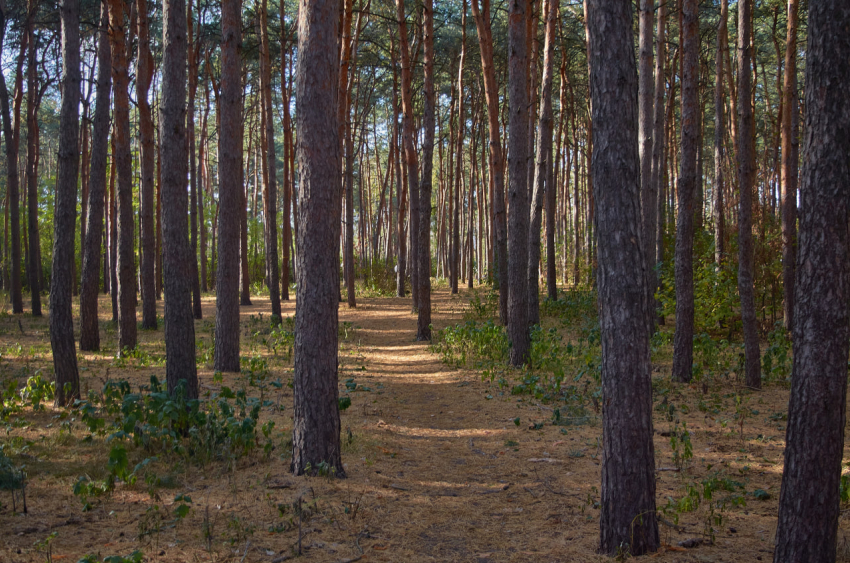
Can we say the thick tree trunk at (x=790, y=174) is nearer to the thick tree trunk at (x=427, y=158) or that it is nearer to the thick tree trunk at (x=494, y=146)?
the thick tree trunk at (x=494, y=146)

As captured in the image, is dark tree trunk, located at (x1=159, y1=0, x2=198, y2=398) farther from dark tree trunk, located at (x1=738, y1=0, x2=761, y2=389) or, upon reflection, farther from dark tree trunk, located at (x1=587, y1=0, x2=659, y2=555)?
dark tree trunk, located at (x1=738, y1=0, x2=761, y2=389)

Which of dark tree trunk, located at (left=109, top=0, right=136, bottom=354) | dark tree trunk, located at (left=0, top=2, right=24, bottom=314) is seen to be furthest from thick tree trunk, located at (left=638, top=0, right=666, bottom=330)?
dark tree trunk, located at (left=0, top=2, right=24, bottom=314)

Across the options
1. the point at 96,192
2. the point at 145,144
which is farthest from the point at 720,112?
the point at 145,144

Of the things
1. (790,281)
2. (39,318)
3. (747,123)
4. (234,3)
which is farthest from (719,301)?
(39,318)

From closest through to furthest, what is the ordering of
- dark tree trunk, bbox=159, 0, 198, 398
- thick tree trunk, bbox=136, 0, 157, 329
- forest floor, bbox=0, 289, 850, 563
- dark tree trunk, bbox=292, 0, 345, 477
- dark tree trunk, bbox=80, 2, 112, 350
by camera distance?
forest floor, bbox=0, 289, 850, 563 < dark tree trunk, bbox=292, 0, 345, 477 < dark tree trunk, bbox=159, 0, 198, 398 < dark tree trunk, bbox=80, 2, 112, 350 < thick tree trunk, bbox=136, 0, 157, 329

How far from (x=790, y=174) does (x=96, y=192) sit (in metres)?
13.0

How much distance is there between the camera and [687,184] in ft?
26.3

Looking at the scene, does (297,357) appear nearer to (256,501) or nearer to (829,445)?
(256,501)

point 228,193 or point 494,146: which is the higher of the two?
point 494,146


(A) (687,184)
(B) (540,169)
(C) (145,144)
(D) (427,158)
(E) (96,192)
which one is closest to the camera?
(A) (687,184)

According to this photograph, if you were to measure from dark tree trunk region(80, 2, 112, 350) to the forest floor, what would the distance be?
8.23ft

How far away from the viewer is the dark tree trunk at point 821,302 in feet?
9.25

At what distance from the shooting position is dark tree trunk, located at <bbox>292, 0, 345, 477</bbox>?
4.69 metres

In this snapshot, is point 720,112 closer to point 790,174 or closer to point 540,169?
point 790,174
